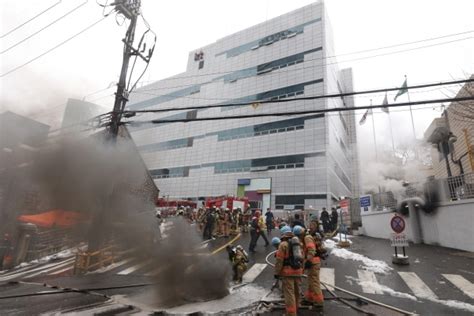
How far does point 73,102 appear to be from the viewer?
10.6m

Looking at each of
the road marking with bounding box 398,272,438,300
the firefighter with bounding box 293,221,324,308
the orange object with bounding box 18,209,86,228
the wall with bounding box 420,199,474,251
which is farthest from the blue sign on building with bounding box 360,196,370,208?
the orange object with bounding box 18,209,86,228

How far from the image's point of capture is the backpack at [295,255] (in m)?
5.07

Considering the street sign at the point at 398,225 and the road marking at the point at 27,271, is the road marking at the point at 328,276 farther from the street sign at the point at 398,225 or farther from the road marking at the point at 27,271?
the road marking at the point at 27,271

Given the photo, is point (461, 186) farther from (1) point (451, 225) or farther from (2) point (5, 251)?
(2) point (5, 251)

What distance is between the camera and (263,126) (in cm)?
3478

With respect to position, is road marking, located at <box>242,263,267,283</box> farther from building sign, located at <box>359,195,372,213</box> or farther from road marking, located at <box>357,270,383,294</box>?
building sign, located at <box>359,195,372,213</box>

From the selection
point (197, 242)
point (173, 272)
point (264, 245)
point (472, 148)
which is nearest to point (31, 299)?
point (173, 272)

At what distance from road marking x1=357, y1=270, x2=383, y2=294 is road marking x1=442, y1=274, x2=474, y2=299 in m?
1.94

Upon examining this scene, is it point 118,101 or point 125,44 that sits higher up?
point 125,44

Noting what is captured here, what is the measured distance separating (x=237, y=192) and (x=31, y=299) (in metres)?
27.9

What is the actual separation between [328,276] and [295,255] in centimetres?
396

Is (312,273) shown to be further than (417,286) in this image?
No

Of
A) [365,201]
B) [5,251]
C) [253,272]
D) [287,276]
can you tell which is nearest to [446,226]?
[365,201]

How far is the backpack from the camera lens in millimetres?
5066
